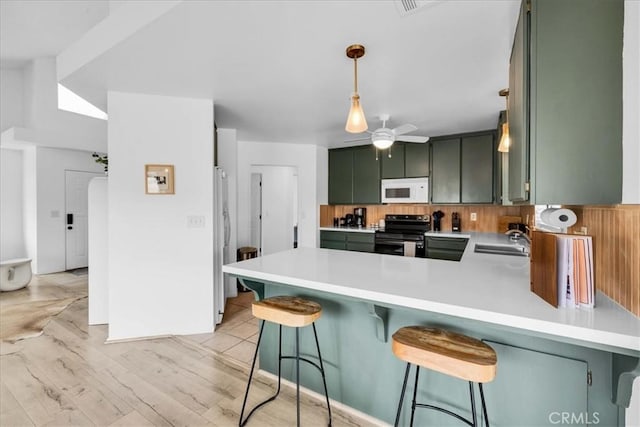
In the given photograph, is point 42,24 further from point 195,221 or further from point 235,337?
point 235,337

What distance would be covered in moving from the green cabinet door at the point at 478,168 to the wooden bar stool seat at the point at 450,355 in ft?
10.6

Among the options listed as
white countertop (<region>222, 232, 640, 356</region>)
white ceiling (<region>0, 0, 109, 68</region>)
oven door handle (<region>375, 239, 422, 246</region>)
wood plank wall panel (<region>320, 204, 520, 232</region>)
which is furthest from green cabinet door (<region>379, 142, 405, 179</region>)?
white ceiling (<region>0, 0, 109, 68</region>)

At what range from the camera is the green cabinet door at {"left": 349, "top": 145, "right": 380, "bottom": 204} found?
4695 mm

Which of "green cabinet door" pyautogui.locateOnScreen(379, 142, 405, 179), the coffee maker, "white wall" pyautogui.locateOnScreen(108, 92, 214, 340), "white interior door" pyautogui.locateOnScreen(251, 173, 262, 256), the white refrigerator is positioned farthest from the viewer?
"white interior door" pyautogui.locateOnScreen(251, 173, 262, 256)

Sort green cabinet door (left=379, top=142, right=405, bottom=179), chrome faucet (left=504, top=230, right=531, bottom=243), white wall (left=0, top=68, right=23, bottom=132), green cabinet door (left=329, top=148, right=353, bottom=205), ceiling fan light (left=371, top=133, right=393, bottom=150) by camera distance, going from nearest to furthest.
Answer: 1. ceiling fan light (left=371, top=133, right=393, bottom=150)
2. chrome faucet (left=504, top=230, right=531, bottom=243)
3. green cabinet door (left=379, top=142, right=405, bottom=179)
4. white wall (left=0, top=68, right=23, bottom=132)
5. green cabinet door (left=329, top=148, right=353, bottom=205)

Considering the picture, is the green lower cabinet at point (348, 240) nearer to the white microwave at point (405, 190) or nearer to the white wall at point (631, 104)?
the white microwave at point (405, 190)

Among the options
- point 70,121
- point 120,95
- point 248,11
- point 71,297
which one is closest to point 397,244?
point 248,11

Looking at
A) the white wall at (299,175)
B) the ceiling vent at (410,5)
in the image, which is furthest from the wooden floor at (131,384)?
the ceiling vent at (410,5)

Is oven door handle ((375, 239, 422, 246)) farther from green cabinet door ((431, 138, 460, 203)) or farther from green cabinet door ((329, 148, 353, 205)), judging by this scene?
green cabinet door ((329, 148, 353, 205))

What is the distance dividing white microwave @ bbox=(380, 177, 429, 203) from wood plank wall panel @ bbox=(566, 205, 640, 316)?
2909mm

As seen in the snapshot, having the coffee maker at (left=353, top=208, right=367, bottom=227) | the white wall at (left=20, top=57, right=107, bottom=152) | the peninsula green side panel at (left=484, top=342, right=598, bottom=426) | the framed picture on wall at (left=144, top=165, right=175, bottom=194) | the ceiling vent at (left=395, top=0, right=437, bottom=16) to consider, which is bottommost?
the peninsula green side panel at (left=484, top=342, right=598, bottom=426)

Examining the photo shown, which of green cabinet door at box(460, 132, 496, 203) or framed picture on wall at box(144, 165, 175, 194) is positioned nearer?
framed picture on wall at box(144, 165, 175, 194)

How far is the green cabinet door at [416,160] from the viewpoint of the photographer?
167 inches

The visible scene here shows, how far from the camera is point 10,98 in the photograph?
4871 mm
